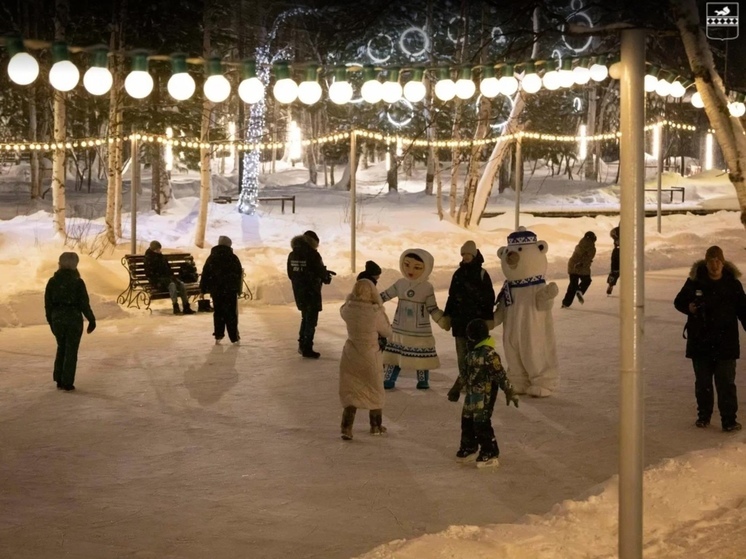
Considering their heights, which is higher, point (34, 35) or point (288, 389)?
point (34, 35)

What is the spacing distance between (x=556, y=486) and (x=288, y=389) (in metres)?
4.33

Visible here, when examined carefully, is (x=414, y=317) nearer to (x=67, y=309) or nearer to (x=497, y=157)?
(x=67, y=309)

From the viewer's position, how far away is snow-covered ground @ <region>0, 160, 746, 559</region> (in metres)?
6.05

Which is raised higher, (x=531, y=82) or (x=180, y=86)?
(x=531, y=82)

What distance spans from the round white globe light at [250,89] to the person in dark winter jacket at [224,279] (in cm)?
375

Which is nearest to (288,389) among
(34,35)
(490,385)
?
(490,385)

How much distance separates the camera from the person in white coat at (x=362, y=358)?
8633mm

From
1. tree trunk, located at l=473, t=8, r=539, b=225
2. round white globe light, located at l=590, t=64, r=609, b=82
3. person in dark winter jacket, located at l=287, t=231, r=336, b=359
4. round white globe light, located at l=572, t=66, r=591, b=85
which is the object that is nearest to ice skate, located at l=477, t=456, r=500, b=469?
person in dark winter jacket, located at l=287, t=231, r=336, b=359

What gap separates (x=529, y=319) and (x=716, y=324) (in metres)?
2.14

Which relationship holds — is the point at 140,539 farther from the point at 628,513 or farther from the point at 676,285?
the point at 676,285

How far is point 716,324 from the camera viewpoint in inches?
349

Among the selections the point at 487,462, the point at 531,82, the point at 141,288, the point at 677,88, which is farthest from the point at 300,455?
the point at 141,288

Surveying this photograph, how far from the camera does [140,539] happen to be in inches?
243

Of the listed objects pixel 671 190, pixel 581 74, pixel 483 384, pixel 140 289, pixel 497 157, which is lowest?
pixel 483 384
